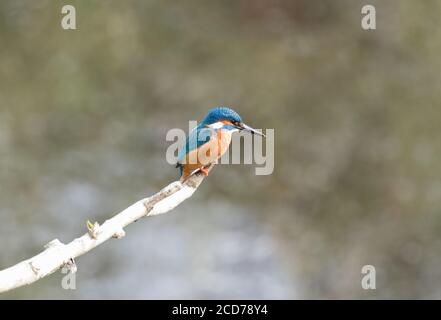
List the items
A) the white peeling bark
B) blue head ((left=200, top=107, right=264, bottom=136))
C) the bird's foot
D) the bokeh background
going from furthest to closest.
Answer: the bokeh background
blue head ((left=200, top=107, right=264, bottom=136))
the bird's foot
the white peeling bark

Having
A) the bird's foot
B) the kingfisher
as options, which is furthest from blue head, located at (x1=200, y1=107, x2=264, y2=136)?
the bird's foot

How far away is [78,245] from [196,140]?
65cm

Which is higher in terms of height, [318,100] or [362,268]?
[318,100]

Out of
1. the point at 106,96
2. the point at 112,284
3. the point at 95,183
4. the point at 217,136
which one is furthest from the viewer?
the point at 106,96

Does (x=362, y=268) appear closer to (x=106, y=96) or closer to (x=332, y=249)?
(x=332, y=249)

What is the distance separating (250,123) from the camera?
567 cm

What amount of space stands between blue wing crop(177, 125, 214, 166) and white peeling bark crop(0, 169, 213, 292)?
0.21 meters

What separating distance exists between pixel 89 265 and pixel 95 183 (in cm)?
57

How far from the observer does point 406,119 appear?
5910mm

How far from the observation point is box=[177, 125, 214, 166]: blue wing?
104 inches

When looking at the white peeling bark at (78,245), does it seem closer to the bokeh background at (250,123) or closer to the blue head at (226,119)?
the blue head at (226,119)

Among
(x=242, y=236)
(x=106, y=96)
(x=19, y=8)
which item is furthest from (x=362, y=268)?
(x=19, y=8)

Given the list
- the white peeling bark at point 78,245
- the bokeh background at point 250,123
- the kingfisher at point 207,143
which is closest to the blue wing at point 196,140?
the kingfisher at point 207,143

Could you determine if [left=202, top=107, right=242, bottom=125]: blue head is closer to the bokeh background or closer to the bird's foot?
the bird's foot
